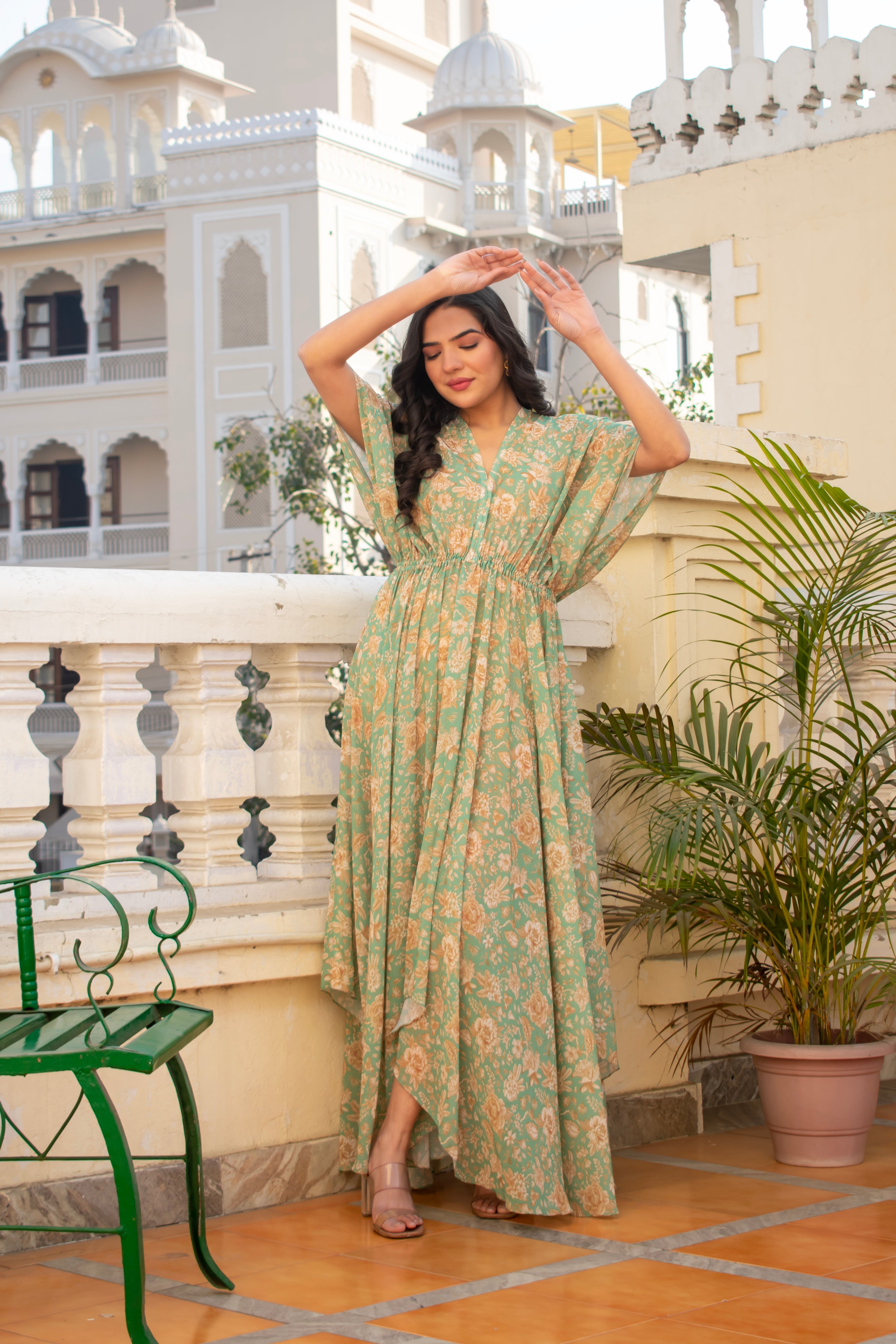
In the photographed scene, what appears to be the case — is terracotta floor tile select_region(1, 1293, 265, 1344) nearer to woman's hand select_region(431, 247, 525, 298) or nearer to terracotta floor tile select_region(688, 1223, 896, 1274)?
terracotta floor tile select_region(688, 1223, 896, 1274)

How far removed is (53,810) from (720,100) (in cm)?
1909

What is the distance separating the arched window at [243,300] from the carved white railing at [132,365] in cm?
132

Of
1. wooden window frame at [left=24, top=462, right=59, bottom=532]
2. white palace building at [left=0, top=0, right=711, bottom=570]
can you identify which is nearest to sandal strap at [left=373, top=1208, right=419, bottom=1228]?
white palace building at [left=0, top=0, right=711, bottom=570]

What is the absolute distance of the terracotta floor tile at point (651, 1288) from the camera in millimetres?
2607

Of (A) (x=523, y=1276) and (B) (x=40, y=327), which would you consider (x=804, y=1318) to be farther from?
(B) (x=40, y=327)

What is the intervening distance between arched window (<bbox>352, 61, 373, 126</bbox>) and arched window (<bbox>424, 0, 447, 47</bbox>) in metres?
2.21

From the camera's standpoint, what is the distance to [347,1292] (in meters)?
2.69

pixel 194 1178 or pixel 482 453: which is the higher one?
pixel 482 453

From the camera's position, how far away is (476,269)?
10.6ft

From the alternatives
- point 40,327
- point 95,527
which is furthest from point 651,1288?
point 40,327

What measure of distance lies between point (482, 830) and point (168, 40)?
2515 centimetres

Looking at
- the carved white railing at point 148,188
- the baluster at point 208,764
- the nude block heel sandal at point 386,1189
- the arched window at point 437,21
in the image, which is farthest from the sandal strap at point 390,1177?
the arched window at point 437,21

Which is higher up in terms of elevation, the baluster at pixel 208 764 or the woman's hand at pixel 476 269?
the woman's hand at pixel 476 269

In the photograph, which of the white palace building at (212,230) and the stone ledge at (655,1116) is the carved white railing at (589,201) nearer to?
the white palace building at (212,230)
